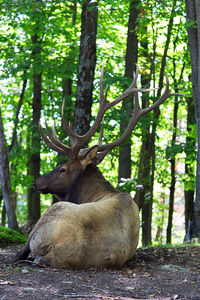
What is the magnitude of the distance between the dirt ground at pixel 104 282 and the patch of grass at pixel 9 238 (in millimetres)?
1622

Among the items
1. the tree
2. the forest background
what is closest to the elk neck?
the forest background

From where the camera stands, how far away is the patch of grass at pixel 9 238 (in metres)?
8.42

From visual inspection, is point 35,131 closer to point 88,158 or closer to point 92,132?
Result: point 88,158

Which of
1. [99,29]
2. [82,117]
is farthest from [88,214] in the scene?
[99,29]

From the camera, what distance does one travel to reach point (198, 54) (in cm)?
932

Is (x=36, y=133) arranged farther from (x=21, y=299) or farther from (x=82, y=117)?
(x=21, y=299)

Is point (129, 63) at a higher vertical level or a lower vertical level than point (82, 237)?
higher

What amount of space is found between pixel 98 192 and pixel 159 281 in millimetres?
2606

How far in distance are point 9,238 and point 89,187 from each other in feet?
6.21

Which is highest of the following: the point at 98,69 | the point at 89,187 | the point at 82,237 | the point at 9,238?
the point at 98,69

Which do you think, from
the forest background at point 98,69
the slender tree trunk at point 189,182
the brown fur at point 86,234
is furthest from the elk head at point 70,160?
the slender tree trunk at point 189,182

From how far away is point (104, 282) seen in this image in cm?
516

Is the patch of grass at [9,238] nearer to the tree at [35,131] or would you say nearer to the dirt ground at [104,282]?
the dirt ground at [104,282]

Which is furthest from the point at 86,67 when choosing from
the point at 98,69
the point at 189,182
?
the point at 189,182
